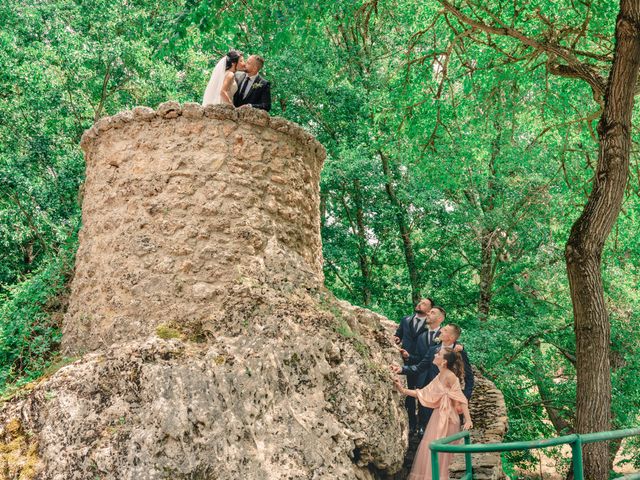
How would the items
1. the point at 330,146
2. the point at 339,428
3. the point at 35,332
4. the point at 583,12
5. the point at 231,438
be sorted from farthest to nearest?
the point at 330,146 → the point at 583,12 → the point at 35,332 → the point at 339,428 → the point at 231,438

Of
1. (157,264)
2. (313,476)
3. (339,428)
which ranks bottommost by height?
(313,476)

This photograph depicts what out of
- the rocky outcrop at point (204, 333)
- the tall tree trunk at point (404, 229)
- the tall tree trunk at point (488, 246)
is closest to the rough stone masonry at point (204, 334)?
the rocky outcrop at point (204, 333)

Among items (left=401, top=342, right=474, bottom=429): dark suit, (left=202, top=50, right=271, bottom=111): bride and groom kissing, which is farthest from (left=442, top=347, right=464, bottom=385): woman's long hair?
(left=202, top=50, right=271, bottom=111): bride and groom kissing

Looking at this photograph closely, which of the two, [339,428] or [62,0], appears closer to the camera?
[339,428]

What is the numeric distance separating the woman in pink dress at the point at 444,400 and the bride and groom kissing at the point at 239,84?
3378mm

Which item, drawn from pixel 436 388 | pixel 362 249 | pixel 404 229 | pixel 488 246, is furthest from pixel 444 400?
pixel 362 249

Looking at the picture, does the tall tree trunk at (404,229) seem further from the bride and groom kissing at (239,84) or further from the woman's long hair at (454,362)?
the woman's long hair at (454,362)

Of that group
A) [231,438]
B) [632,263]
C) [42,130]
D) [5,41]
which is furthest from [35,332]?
[632,263]

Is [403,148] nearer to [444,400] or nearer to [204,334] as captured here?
[444,400]

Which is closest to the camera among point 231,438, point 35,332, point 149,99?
point 231,438

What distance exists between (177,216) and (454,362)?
3091mm

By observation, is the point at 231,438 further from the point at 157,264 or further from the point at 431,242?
the point at 431,242

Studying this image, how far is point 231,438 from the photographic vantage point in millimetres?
5645

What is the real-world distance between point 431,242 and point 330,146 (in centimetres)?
344
